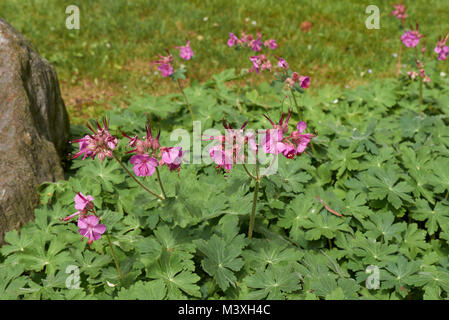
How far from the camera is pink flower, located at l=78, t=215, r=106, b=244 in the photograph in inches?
77.3

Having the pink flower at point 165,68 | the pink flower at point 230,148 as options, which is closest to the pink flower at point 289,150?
the pink flower at point 230,148

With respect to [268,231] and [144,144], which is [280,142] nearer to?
[144,144]

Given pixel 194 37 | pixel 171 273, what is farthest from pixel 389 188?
pixel 194 37

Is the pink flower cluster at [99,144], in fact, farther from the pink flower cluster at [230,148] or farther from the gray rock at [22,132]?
the gray rock at [22,132]

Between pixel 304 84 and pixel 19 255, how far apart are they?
213 cm

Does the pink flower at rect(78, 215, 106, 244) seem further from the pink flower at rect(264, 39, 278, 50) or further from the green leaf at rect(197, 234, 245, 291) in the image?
the pink flower at rect(264, 39, 278, 50)

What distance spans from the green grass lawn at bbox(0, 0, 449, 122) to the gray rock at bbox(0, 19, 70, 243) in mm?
1344

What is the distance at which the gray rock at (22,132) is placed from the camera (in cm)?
272

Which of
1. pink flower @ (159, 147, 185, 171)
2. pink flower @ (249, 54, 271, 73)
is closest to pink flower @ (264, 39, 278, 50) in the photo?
pink flower @ (249, 54, 271, 73)

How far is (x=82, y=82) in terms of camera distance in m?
4.95

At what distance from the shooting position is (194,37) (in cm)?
561

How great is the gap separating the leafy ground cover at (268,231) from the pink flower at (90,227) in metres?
0.26
